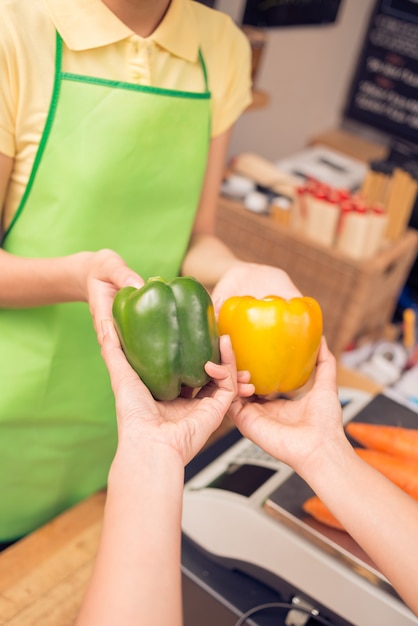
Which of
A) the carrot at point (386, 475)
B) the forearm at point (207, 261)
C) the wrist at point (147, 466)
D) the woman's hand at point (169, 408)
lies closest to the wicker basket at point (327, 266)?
the forearm at point (207, 261)

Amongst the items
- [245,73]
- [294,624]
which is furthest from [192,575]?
[245,73]

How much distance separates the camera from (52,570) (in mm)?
1174

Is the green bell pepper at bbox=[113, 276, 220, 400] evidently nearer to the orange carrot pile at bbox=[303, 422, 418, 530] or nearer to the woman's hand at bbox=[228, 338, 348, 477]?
the woman's hand at bbox=[228, 338, 348, 477]

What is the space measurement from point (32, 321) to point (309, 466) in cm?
59

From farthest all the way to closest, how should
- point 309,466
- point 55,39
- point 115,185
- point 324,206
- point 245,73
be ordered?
point 324,206 → point 245,73 → point 115,185 → point 55,39 → point 309,466

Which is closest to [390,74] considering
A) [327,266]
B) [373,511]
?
[327,266]

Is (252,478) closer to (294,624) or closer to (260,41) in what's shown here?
(294,624)

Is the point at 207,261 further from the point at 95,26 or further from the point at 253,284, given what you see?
the point at 95,26

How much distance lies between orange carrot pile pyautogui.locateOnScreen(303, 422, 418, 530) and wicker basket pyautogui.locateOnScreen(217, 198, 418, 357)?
0.77m

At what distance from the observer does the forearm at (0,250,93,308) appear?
114 centimetres

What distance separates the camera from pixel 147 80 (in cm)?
123

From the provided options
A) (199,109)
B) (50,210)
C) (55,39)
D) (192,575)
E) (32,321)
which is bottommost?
(192,575)

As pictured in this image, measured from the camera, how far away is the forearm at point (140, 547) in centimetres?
69

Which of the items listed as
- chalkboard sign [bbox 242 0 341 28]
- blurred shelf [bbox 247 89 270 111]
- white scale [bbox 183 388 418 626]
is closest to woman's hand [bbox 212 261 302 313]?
white scale [bbox 183 388 418 626]
